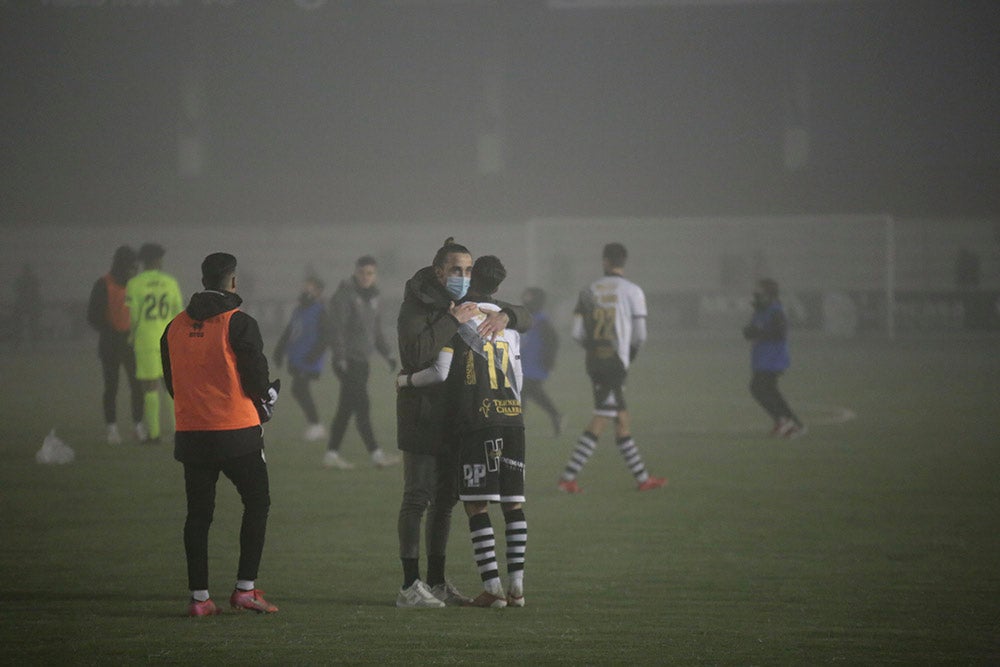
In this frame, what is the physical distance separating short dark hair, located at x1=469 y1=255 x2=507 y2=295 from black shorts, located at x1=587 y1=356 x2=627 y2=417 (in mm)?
4810

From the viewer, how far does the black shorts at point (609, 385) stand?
460 inches

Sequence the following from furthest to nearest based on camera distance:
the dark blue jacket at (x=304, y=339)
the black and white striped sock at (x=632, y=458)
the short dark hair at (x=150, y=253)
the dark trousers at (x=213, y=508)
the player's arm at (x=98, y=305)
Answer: the dark blue jacket at (x=304, y=339) → the player's arm at (x=98, y=305) → the short dark hair at (x=150, y=253) → the black and white striped sock at (x=632, y=458) → the dark trousers at (x=213, y=508)

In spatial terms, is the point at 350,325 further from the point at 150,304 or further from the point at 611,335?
the point at 611,335

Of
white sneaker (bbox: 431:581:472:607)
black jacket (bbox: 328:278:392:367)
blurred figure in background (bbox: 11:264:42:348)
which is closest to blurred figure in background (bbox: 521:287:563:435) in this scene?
black jacket (bbox: 328:278:392:367)

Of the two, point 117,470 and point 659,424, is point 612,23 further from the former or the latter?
point 117,470

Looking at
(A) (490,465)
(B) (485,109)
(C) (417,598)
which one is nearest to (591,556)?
(C) (417,598)

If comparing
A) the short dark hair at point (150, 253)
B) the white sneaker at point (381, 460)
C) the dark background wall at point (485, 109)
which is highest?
the dark background wall at point (485, 109)

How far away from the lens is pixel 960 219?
4597cm

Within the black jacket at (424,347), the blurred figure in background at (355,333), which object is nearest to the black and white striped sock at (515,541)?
the black jacket at (424,347)

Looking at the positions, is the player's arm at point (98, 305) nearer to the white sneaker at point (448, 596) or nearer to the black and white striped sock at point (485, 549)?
the white sneaker at point (448, 596)

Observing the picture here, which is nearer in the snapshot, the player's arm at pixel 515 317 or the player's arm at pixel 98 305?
the player's arm at pixel 515 317

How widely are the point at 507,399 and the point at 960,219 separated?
139 feet

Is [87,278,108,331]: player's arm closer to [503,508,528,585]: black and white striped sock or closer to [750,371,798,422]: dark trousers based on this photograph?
[750,371,798,422]: dark trousers

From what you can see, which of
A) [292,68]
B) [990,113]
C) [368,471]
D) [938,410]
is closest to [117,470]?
[368,471]
